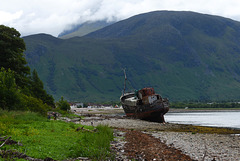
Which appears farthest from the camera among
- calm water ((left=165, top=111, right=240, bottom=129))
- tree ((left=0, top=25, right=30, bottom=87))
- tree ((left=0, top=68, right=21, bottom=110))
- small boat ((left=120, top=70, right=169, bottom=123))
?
calm water ((left=165, top=111, right=240, bottom=129))

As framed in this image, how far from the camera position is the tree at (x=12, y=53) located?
54125 millimetres

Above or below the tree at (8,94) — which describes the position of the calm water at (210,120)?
below

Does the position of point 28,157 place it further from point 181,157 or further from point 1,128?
point 181,157

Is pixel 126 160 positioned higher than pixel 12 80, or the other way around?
pixel 12 80

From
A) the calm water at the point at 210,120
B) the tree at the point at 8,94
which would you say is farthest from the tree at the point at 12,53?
the calm water at the point at 210,120

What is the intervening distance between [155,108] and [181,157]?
1893 inches

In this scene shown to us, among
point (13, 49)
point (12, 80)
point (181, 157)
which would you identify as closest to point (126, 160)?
point (181, 157)

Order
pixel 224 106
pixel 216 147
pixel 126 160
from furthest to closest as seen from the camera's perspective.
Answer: pixel 224 106
pixel 216 147
pixel 126 160

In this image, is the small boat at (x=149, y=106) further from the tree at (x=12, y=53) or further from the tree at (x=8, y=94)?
the tree at (x=8, y=94)

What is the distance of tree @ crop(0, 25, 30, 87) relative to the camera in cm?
5412

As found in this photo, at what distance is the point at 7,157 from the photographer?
42.5 ft

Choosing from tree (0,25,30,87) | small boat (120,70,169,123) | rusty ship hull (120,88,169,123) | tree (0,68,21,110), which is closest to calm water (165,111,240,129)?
rusty ship hull (120,88,169,123)

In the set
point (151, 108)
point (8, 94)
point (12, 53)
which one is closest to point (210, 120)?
point (151, 108)

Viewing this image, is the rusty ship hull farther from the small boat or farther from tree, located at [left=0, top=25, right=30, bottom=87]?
tree, located at [left=0, top=25, right=30, bottom=87]
